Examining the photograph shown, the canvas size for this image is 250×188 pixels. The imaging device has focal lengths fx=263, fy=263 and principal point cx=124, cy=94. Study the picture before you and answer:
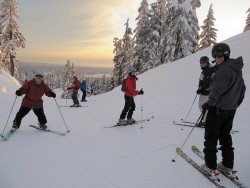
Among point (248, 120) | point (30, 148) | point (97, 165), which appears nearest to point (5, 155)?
point (30, 148)

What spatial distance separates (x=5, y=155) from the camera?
264 inches

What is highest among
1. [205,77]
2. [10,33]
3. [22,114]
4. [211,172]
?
[10,33]

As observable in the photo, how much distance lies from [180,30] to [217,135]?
1232 inches

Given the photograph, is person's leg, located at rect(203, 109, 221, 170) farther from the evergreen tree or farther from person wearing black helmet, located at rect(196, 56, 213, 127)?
the evergreen tree

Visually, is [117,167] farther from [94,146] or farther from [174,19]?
[174,19]

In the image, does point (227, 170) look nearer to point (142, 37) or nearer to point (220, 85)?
point (220, 85)

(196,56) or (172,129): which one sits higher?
(196,56)

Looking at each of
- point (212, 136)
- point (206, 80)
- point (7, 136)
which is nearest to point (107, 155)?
point (212, 136)

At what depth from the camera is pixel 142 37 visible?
40344 mm

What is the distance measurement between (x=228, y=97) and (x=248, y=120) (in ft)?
17.1

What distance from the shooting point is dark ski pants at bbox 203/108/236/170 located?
514 cm

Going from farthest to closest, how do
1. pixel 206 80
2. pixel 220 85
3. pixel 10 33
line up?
pixel 10 33, pixel 206 80, pixel 220 85

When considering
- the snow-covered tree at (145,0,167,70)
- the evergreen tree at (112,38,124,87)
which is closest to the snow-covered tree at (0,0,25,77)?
the evergreen tree at (112,38,124,87)

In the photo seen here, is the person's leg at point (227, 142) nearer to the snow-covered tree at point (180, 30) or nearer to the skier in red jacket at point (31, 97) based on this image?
the skier in red jacket at point (31, 97)
